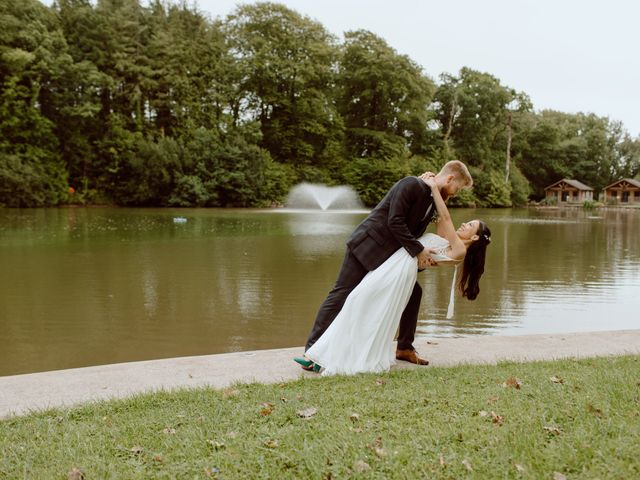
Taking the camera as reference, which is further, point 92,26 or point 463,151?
point 463,151

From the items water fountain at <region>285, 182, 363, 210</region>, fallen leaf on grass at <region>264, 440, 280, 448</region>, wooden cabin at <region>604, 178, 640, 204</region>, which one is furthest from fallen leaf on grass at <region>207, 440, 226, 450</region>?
wooden cabin at <region>604, 178, 640, 204</region>

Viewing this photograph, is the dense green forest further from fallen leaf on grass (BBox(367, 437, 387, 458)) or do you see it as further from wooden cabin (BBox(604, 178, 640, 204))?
fallen leaf on grass (BBox(367, 437, 387, 458))

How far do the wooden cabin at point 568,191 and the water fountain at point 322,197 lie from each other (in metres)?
33.5

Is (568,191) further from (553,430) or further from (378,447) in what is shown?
(378,447)

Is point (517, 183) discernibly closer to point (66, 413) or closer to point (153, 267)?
point (153, 267)

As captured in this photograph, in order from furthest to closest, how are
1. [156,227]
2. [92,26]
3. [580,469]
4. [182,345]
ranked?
[92,26]
[156,227]
[182,345]
[580,469]

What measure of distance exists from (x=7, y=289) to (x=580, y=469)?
37.0 ft

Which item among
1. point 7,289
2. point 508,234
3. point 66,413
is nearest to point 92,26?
point 508,234

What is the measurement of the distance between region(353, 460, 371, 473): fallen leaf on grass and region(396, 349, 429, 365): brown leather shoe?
8.25ft

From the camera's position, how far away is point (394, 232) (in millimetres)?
5055

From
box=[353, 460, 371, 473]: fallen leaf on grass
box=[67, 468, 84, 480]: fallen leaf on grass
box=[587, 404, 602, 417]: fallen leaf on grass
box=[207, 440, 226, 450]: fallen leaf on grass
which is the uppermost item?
box=[587, 404, 602, 417]: fallen leaf on grass

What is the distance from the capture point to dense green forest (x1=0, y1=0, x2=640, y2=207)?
149ft

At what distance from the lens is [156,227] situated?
26.7 meters

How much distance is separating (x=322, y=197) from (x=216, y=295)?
46060 mm
